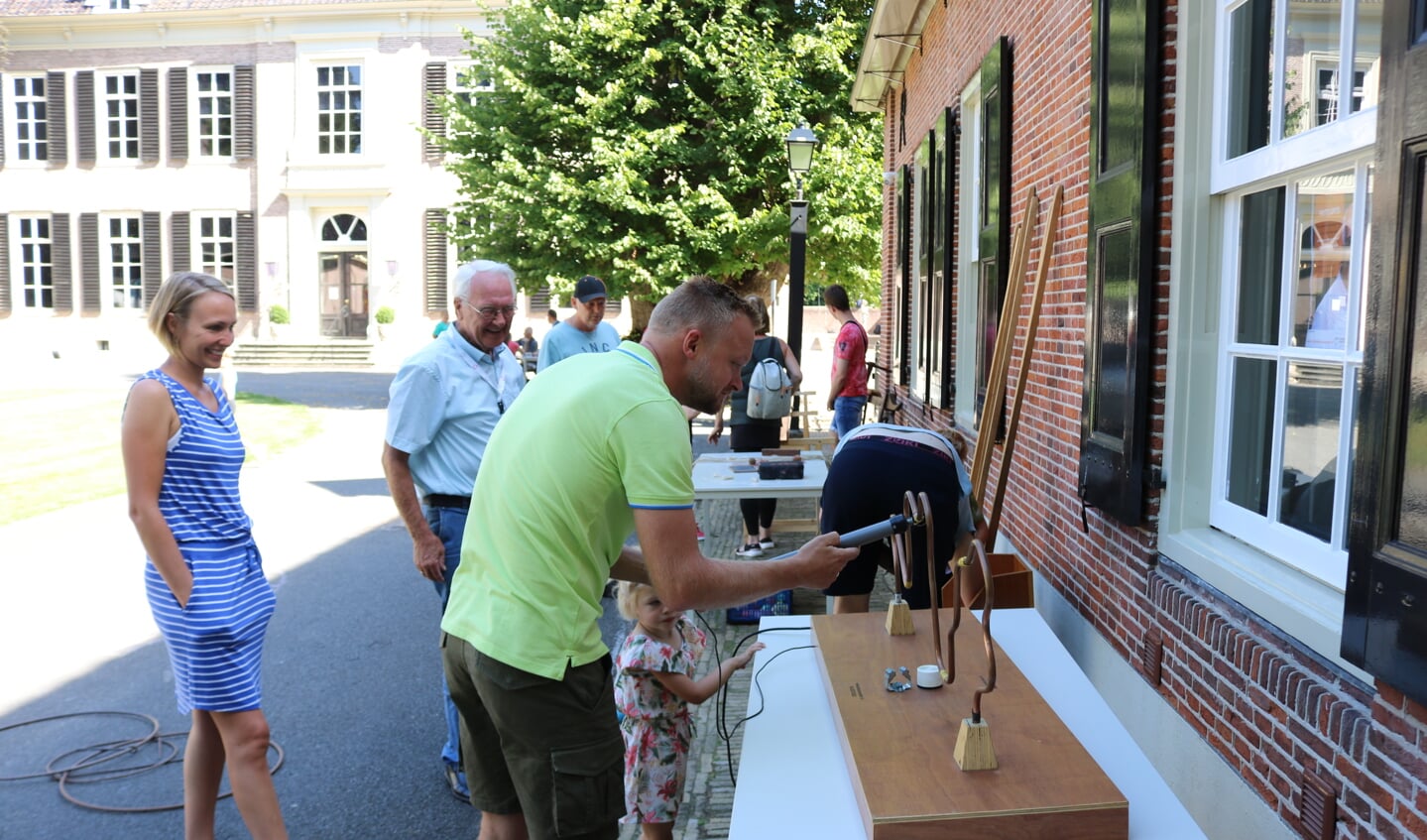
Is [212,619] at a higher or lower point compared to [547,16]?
lower

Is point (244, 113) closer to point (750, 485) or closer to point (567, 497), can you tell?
point (750, 485)

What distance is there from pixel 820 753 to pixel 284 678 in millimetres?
4044

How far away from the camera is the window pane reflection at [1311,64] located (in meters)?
3.00

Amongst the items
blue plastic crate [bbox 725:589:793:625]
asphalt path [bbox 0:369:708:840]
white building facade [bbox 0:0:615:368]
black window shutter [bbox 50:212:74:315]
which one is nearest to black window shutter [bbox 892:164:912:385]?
blue plastic crate [bbox 725:589:793:625]

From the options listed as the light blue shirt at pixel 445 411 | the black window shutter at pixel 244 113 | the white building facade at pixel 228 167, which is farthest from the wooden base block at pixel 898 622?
the black window shutter at pixel 244 113

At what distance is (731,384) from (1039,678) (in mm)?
1342

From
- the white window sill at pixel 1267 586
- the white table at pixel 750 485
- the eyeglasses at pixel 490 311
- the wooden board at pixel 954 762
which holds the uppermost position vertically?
the eyeglasses at pixel 490 311

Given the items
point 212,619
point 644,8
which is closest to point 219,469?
point 212,619

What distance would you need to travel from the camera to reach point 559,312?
3472 centimetres

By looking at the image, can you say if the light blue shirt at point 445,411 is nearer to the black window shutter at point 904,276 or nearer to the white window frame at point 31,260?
the black window shutter at point 904,276

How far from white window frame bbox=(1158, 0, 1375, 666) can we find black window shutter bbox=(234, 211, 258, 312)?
36793 millimetres

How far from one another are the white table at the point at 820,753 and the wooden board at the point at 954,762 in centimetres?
7

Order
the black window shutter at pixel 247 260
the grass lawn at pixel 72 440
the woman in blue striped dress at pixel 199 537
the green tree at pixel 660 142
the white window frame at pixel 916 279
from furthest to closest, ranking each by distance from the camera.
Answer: the black window shutter at pixel 247 260 → the green tree at pixel 660 142 → the grass lawn at pixel 72 440 → the white window frame at pixel 916 279 → the woman in blue striped dress at pixel 199 537

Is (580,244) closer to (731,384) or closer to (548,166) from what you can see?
(548,166)
